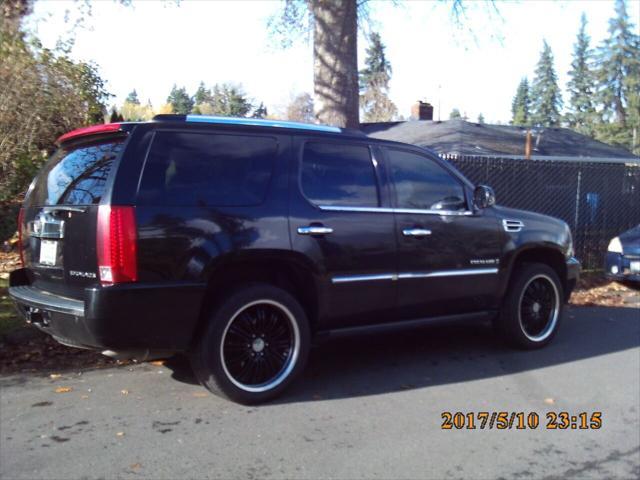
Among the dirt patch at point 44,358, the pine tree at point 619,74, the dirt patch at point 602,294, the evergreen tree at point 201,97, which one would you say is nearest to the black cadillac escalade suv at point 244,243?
the dirt patch at point 44,358

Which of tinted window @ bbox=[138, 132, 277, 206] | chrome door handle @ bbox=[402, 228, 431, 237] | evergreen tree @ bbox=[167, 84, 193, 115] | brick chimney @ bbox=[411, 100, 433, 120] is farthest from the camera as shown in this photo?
brick chimney @ bbox=[411, 100, 433, 120]

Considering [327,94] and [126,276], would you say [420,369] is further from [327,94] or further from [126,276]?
[327,94]

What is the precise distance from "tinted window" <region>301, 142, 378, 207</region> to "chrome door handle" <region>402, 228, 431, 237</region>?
35 centimetres

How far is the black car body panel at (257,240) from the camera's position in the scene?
4195 mm

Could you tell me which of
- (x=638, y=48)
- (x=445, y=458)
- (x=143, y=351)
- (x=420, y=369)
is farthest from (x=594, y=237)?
(x=638, y=48)

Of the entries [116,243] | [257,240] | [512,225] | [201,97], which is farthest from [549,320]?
[201,97]

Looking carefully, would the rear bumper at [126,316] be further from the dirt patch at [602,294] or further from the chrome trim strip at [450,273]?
the dirt patch at [602,294]

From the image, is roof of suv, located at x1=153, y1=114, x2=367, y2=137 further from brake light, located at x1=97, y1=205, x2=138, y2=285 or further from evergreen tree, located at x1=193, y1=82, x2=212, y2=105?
evergreen tree, located at x1=193, y1=82, x2=212, y2=105

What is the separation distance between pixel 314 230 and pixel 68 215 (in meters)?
1.73

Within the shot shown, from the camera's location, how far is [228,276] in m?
4.73

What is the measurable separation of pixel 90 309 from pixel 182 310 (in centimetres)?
58

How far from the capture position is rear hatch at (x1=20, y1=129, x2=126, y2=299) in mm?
4223

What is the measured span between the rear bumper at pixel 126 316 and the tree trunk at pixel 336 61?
19.9ft

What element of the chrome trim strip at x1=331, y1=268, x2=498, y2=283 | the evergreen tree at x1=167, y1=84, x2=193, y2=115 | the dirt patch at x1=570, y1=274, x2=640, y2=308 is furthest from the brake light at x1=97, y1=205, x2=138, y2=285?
the evergreen tree at x1=167, y1=84, x2=193, y2=115
